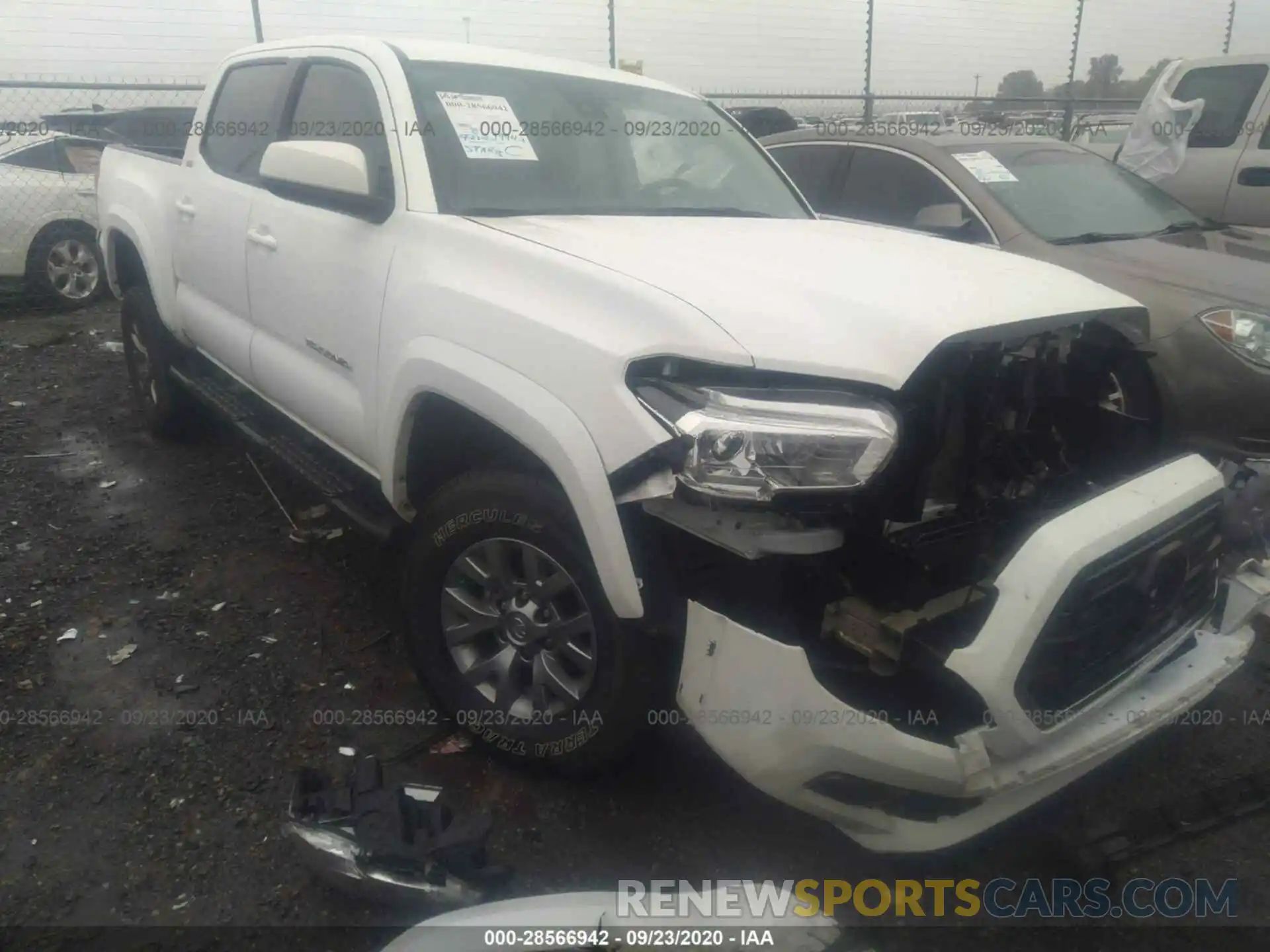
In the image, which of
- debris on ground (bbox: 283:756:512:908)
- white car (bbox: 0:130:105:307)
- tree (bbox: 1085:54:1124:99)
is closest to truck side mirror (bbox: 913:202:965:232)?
debris on ground (bbox: 283:756:512:908)

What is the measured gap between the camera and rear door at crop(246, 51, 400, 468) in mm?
2750

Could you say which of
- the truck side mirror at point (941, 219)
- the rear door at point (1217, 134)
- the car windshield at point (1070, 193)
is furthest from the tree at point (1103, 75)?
the truck side mirror at point (941, 219)

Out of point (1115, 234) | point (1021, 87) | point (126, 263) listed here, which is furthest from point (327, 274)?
point (1021, 87)

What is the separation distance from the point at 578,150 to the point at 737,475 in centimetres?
167

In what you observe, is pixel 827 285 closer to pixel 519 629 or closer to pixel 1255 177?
pixel 519 629

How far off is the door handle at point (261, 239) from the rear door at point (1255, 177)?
6429 millimetres

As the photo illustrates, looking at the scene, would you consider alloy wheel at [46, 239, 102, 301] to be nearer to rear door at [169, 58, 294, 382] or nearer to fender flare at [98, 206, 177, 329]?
fender flare at [98, 206, 177, 329]

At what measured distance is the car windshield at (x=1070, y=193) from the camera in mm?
4812

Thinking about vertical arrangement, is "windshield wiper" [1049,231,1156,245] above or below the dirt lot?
above

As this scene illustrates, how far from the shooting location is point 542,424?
6.66 ft

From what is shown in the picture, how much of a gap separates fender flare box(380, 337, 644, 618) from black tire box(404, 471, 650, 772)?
0.10 m

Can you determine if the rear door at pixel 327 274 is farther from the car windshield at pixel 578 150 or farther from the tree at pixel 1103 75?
the tree at pixel 1103 75

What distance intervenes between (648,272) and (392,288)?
0.85 meters

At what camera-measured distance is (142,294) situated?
4.65 meters
